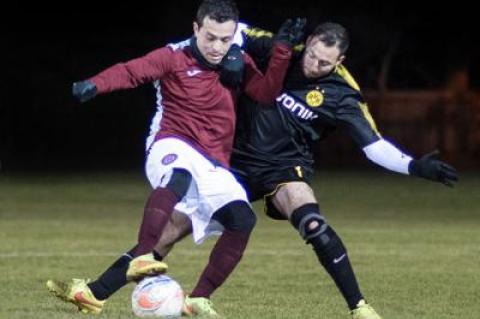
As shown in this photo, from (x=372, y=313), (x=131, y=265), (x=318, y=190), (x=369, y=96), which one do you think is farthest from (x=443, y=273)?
(x=369, y=96)

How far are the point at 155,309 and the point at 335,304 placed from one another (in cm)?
208

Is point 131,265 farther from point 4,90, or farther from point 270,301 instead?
point 4,90

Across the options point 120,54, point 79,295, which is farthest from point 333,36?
point 120,54

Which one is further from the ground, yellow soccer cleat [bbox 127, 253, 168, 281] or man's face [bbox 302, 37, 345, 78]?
man's face [bbox 302, 37, 345, 78]

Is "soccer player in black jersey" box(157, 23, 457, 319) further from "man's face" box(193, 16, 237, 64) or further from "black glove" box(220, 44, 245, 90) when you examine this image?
"man's face" box(193, 16, 237, 64)

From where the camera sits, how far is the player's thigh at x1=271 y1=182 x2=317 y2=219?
28.0ft

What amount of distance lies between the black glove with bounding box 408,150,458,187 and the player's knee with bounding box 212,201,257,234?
3.40 ft

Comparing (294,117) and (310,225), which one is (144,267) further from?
(294,117)

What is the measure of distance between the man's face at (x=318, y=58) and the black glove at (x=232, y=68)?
0.41 metres

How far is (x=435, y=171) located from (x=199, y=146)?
Result: 144cm

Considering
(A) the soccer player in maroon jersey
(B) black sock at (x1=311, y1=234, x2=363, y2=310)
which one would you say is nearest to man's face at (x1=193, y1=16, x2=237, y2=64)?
(A) the soccer player in maroon jersey

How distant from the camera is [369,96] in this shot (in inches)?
1467

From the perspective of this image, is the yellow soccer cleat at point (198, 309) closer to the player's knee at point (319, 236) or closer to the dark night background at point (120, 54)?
the player's knee at point (319, 236)

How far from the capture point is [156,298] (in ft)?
26.2
